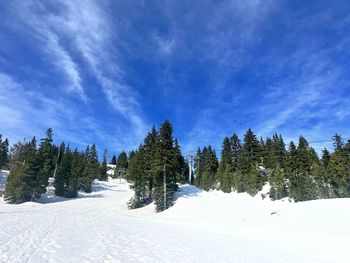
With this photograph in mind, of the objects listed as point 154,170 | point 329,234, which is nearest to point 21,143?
point 154,170

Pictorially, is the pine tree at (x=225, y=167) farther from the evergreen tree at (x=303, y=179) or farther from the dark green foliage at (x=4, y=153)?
the dark green foliage at (x=4, y=153)

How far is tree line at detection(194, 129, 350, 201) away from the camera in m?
52.1

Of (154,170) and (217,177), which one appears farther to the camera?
(217,177)

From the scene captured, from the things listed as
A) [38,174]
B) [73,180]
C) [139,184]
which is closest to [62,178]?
[73,180]

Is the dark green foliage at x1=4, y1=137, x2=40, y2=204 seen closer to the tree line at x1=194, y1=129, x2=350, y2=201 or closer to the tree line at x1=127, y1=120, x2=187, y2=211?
the tree line at x1=127, y1=120, x2=187, y2=211

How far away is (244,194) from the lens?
63.8 metres

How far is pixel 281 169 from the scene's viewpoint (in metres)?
65.2

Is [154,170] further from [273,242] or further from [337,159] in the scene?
[337,159]

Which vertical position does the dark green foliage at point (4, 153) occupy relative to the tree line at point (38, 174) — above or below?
above

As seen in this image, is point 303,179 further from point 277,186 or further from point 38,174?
point 38,174

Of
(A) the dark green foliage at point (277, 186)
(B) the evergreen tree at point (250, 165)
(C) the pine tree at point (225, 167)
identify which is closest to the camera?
(A) the dark green foliage at point (277, 186)

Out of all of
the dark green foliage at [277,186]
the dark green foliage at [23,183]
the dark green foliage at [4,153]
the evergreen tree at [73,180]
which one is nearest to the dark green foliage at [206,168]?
the dark green foliage at [277,186]

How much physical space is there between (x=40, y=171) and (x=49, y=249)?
4882cm

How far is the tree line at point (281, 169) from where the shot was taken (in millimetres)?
52062
